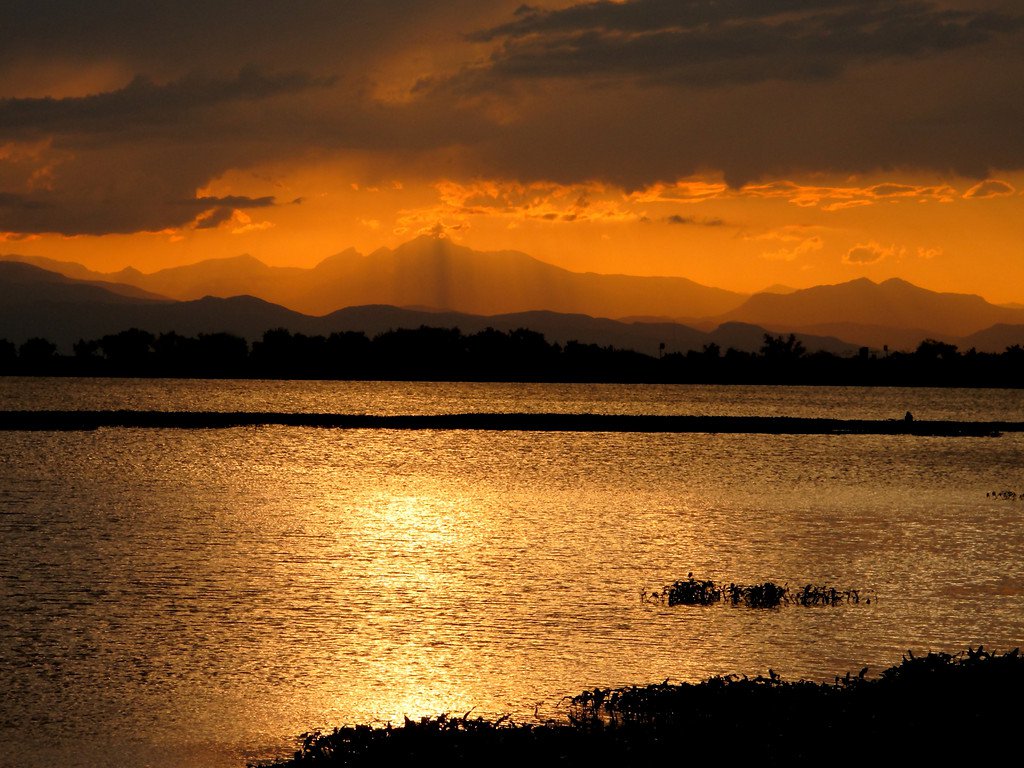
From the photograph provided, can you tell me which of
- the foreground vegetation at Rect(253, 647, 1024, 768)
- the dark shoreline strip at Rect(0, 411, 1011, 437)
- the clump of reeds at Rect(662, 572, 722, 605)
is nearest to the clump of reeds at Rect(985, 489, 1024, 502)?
the clump of reeds at Rect(662, 572, 722, 605)

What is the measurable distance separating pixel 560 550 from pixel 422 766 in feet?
92.6

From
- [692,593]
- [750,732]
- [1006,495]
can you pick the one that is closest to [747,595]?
[692,593]

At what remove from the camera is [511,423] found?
15125 cm

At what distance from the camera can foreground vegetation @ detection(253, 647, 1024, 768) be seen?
→ 17438 millimetres

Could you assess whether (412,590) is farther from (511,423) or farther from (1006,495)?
(511,423)

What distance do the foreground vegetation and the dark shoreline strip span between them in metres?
118

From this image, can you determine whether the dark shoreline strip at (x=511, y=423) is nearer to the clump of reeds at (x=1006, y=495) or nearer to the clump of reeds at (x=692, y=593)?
the clump of reeds at (x=1006, y=495)

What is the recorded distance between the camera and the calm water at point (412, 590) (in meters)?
23.7

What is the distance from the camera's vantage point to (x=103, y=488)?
67.2 meters

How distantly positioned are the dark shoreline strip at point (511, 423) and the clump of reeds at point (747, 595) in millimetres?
105507

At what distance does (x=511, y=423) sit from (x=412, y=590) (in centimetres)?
11539

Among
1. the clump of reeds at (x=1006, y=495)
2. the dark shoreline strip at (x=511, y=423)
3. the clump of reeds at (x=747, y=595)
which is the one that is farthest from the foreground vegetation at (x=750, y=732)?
the dark shoreline strip at (x=511, y=423)

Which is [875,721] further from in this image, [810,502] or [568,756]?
[810,502]

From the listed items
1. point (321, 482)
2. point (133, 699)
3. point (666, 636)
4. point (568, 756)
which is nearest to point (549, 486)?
point (321, 482)
